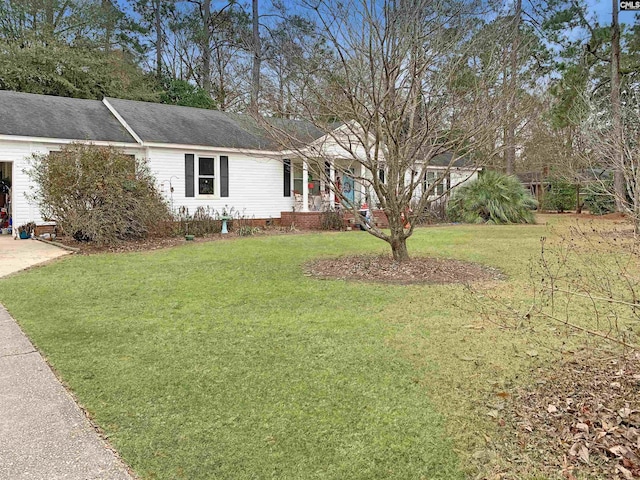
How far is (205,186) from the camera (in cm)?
1736

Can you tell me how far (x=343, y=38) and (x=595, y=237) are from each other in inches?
380

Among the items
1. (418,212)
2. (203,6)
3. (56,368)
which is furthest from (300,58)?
(203,6)

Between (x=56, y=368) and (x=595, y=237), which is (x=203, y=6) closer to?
(x=595, y=237)

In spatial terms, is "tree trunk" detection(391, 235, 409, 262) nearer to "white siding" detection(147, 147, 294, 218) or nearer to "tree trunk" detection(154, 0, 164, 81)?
"white siding" detection(147, 147, 294, 218)

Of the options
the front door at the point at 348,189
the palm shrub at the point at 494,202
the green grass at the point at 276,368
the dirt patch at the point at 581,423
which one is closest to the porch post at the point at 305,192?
the front door at the point at 348,189

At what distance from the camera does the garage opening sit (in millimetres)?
16039

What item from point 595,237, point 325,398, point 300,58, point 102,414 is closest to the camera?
point 102,414

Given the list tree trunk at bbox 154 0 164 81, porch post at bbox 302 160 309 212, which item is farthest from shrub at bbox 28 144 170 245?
tree trunk at bbox 154 0 164 81

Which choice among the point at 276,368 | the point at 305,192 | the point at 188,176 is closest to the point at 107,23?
the point at 188,176

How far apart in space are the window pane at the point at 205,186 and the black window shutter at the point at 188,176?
39 centimetres

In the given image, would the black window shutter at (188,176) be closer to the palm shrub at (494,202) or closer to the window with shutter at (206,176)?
the window with shutter at (206,176)

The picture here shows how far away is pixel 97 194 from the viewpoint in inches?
452

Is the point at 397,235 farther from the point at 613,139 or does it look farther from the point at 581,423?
the point at 581,423

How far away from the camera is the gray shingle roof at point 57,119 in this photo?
14422mm
